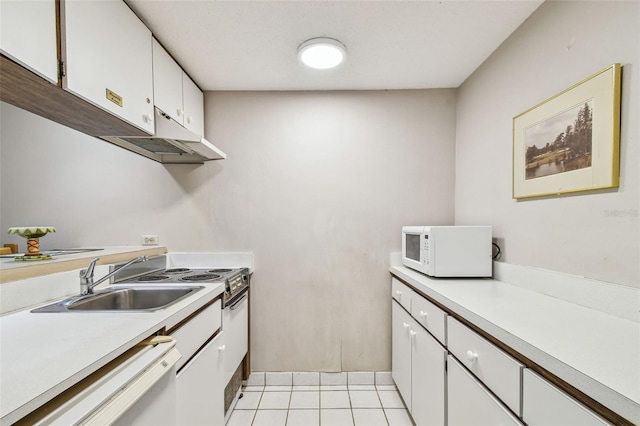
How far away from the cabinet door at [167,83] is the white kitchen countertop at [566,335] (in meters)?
1.87

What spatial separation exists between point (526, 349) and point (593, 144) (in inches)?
34.6

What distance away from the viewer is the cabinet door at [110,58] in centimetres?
102

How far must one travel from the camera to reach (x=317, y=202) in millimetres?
2146

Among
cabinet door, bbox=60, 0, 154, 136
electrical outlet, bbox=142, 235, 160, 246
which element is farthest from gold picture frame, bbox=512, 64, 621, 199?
electrical outlet, bbox=142, 235, 160, 246

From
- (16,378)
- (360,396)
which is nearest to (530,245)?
(360,396)

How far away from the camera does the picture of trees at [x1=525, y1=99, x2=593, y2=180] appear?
1.09 meters

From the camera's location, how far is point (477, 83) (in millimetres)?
1872

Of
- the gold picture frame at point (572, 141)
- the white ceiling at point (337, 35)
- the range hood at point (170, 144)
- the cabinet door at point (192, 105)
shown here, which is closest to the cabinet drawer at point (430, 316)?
the gold picture frame at point (572, 141)

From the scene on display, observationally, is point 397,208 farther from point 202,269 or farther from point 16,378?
point 16,378

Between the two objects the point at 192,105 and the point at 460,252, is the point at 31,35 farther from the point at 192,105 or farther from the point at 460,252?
the point at 460,252

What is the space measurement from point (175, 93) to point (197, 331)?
1.47 metres

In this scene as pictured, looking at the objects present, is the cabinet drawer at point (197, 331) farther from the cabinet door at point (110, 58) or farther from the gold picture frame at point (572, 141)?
the gold picture frame at point (572, 141)

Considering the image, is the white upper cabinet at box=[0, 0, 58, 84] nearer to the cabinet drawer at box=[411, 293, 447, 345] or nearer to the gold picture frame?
the cabinet drawer at box=[411, 293, 447, 345]

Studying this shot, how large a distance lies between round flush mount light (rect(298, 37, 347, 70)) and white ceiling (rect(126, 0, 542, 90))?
0.12 ft
